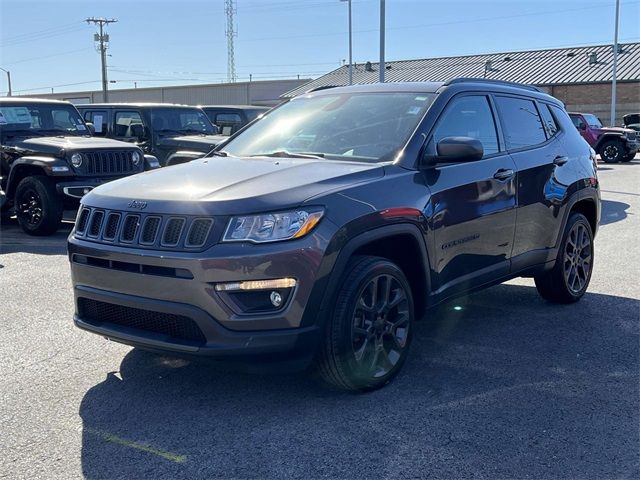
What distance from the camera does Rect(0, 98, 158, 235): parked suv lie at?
939 cm

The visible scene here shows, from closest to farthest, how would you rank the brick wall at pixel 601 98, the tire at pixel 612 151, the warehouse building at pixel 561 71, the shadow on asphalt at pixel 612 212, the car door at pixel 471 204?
the car door at pixel 471 204 → the shadow on asphalt at pixel 612 212 → the tire at pixel 612 151 → the brick wall at pixel 601 98 → the warehouse building at pixel 561 71

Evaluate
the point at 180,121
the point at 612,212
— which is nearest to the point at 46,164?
the point at 180,121

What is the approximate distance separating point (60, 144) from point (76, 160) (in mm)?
426

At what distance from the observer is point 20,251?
8414 mm

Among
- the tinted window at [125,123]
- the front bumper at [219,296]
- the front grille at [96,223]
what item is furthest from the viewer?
the tinted window at [125,123]

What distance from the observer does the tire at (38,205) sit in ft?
30.7

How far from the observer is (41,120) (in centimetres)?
1071

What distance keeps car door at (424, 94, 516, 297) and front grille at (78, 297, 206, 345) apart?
161 centimetres

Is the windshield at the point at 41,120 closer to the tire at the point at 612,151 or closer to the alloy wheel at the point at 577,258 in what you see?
the alloy wheel at the point at 577,258

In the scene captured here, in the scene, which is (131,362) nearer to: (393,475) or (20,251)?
(393,475)

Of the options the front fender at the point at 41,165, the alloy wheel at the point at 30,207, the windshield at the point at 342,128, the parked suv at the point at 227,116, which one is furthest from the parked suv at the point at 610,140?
the windshield at the point at 342,128

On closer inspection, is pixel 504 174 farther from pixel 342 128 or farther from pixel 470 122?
pixel 342 128

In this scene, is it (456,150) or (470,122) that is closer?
(456,150)

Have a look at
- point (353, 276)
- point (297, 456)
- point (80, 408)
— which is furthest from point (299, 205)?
point (80, 408)
